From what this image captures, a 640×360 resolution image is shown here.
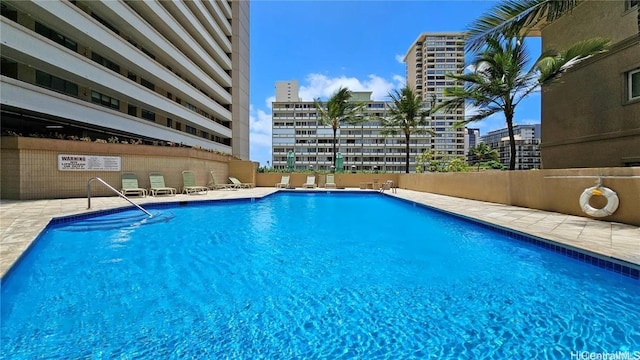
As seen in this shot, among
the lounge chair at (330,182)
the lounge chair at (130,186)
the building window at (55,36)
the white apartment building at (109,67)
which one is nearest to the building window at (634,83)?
the lounge chair at (330,182)

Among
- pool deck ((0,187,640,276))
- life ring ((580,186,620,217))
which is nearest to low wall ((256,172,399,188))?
pool deck ((0,187,640,276))

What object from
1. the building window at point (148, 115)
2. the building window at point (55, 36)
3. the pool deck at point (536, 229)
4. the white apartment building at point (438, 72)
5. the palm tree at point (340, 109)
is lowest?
the pool deck at point (536, 229)

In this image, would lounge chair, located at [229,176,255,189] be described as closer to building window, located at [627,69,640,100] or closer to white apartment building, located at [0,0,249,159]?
white apartment building, located at [0,0,249,159]

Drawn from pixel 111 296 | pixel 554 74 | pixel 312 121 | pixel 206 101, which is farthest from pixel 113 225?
pixel 312 121

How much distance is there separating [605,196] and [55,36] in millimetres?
22075

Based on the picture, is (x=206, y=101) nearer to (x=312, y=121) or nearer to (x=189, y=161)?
(x=189, y=161)

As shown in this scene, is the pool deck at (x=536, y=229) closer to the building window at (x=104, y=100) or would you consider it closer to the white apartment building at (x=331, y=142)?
the building window at (x=104, y=100)

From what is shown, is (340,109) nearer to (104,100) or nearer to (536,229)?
(104,100)

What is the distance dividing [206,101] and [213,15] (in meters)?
9.74

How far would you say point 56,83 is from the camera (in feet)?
47.8

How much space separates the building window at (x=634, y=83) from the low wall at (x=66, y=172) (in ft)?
55.8

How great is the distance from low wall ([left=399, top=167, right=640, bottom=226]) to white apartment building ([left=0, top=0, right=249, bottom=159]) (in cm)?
1852

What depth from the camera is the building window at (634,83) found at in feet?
28.6

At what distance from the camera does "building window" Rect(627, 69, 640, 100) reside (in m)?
8.70
